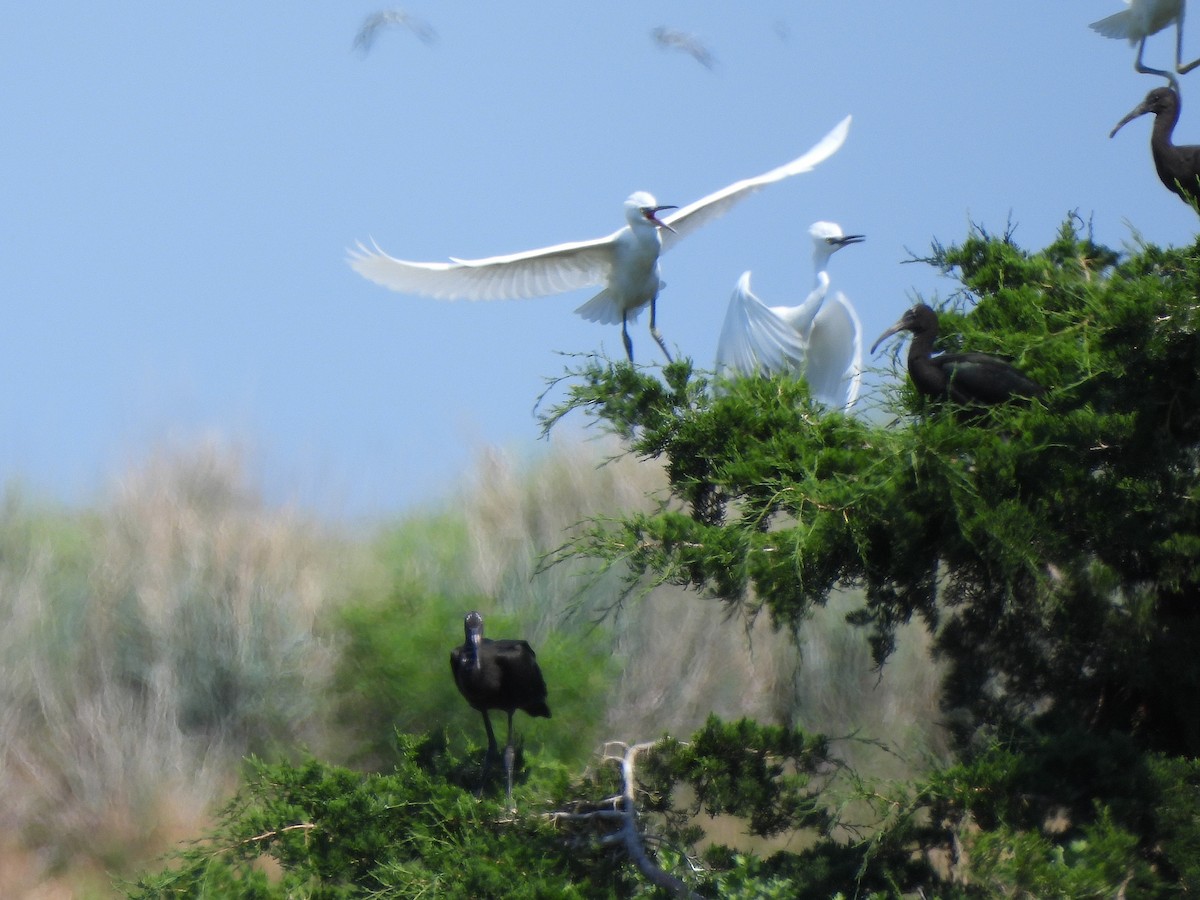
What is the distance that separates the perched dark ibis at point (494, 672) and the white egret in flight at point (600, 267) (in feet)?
7.52

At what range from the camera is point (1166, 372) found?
395 cm

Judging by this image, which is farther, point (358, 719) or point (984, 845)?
point (358, 719)

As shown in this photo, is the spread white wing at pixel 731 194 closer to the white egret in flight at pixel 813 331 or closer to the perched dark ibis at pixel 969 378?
the white egret in flight at pixel 813 331

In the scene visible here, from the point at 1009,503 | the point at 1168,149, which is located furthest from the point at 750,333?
the point at 1009,503

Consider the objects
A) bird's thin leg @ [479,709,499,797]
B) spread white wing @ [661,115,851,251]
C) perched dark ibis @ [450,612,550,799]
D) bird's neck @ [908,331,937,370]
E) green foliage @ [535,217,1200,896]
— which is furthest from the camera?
spread white wing @ [661,115,851,251]

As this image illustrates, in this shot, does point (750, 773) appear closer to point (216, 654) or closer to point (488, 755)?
point (488, 755)

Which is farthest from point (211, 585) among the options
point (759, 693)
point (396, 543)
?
point (759, 693)

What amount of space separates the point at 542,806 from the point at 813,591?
44.7 inches

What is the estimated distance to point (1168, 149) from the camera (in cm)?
548

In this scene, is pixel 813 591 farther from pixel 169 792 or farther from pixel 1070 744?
pixel 169 792

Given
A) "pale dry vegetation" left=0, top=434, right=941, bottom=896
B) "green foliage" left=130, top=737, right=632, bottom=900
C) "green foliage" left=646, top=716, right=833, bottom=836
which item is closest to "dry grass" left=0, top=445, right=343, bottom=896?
"pale dry vegetation" left=0, top=434, right=941, bottom=896

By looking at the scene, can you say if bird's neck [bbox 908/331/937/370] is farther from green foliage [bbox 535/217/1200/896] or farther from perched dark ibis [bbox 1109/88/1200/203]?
perched dark ibis [bbox 1109/88/1200/203]

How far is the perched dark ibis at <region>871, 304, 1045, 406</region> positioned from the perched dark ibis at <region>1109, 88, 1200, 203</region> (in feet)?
4.47

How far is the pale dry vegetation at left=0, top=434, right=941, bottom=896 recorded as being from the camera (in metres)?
9.56
